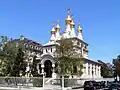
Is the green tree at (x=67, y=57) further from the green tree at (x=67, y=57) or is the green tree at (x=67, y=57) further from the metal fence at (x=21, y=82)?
the metal fence at (x=21, y=82)

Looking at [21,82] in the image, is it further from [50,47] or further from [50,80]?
[50,47]

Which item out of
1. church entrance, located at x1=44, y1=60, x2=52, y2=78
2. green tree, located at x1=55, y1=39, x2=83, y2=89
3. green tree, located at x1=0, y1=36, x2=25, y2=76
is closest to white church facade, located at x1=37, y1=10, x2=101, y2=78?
church entrance, located at x1=44, y1=60, x2=52, y2=78

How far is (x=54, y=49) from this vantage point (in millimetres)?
81125

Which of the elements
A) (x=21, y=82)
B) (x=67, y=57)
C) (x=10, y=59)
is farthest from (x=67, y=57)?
(x=10, y=59)

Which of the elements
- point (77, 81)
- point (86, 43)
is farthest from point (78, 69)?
point (86, 43)

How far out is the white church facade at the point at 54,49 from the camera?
3059 inches

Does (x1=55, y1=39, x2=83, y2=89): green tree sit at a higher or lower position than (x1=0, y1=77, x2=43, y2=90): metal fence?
higher

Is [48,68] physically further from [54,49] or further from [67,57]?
[67,57]

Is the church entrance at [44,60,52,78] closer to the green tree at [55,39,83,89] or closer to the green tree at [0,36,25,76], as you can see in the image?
the green tree at [0,36,25,76]

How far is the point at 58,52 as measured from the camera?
182ft

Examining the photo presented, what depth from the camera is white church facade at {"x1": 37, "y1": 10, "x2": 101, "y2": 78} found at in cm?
7769

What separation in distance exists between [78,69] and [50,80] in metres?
6.52

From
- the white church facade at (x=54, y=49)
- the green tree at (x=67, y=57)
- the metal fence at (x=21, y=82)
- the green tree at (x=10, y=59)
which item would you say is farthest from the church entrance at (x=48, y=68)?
the metal fence at (x=21, y=82)

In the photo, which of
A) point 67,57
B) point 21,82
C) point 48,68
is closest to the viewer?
point 21,82
